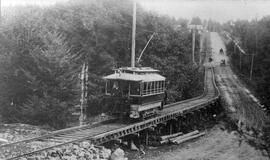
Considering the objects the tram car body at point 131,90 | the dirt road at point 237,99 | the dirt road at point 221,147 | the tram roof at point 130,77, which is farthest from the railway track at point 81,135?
the dirt road at point 237,99

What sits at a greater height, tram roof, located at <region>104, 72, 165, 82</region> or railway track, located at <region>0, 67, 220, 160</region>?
tram roof, located at <region>104, 72, 165, 82</region>

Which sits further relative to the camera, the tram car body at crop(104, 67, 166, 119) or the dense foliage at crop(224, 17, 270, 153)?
the dense foliage at crop(224, 17, 270, 153)

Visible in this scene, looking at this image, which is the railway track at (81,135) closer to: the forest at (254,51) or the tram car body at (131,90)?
the tram car body at (131,90)

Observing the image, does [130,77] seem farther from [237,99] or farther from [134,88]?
[237,99]

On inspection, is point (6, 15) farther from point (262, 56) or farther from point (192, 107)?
point (262, 56)

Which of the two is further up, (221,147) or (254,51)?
(254,51)

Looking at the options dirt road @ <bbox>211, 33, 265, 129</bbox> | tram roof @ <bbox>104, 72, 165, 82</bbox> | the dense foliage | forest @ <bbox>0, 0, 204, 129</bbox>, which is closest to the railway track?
tram roof @ <bbox>104, 72, 165, 82</bbox>

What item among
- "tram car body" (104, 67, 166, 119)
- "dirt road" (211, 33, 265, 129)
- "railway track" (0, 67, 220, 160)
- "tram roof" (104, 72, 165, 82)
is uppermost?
"tram roof" (104, 72, 165, 82)

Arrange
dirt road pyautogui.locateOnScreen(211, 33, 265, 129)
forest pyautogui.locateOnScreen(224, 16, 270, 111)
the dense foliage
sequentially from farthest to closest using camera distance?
forest pyautogui.locateOnScreen(224, 16, 270, 111) → the dense foliage → dirt road pyautogui.locateOnScreen(211, 33, 265, 129)

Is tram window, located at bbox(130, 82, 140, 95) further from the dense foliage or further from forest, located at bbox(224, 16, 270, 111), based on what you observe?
forest, located at bbox(224, 16, 270, 111)

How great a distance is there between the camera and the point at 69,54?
28.1m

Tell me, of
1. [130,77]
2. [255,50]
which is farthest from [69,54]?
[255,50]

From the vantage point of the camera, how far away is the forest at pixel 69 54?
26719mm

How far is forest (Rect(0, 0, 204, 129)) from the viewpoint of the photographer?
2672cm
